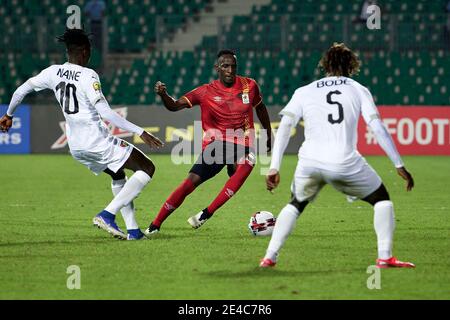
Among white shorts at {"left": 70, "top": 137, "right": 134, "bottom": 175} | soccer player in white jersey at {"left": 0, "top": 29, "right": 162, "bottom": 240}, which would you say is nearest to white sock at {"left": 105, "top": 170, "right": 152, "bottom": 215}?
soccer player in white jersey at {"left": 0, "top": 29, "right": 162, "bottom": 240}

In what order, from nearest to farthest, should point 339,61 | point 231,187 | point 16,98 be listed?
point 339,61 < point 16,98 < point 231,187

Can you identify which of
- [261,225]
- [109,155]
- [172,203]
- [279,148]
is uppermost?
[279,148]

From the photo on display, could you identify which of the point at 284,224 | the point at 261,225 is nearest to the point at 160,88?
the point at 261,225

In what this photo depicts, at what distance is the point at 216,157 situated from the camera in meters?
10.3

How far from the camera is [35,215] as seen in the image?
39.1 ft

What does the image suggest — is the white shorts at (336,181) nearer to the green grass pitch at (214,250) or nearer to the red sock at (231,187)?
the green grass pitch at (214,250)

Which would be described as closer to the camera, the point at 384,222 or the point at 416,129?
the point at 384,222

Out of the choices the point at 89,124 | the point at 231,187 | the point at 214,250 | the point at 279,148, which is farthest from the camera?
the point at 231,187

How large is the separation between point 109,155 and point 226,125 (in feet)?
5.26

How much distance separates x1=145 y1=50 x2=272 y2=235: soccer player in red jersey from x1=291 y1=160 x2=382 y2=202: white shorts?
2.72 metres

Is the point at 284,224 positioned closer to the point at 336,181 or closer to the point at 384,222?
the point at 336,181
